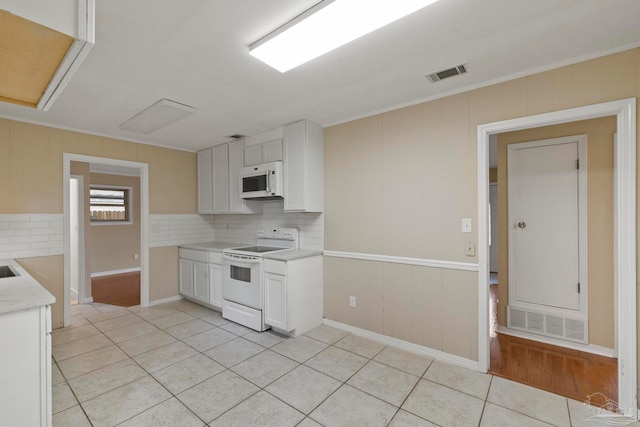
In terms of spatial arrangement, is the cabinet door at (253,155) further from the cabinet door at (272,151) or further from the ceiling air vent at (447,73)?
the ceiling air vent at (447,73)

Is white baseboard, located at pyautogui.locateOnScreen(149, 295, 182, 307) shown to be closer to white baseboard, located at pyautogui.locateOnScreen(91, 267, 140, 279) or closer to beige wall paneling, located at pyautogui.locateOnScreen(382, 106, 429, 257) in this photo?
white baseboard, located at pyautogui.locateOnScreen(91, 267, 140, 279)

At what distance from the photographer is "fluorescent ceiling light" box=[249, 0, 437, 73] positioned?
59.8 inches

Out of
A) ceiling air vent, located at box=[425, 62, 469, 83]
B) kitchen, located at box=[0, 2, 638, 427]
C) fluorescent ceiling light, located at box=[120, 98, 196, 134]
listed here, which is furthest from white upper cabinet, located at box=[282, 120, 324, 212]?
ceiling air vent, located at box=[425, 62, 469, 83]

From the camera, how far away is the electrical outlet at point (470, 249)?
2506 millimetres

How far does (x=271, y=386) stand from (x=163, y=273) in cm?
300

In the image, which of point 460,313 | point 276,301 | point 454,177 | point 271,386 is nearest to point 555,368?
point 460,313

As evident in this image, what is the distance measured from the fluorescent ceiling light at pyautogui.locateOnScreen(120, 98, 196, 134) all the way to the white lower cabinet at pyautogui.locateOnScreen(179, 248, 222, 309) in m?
1.77

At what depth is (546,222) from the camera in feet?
9.97

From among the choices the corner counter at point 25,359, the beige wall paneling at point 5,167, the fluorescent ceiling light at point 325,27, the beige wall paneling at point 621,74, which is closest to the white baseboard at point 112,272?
the beige wall paneling at point 5,167

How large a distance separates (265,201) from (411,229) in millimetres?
2272

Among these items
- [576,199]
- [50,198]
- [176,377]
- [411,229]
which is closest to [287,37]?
[411,229]

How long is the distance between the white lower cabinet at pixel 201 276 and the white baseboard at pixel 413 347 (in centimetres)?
164

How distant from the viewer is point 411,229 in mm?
2867

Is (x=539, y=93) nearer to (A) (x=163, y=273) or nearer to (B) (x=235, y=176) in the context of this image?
(B) (x=235, y=176)
